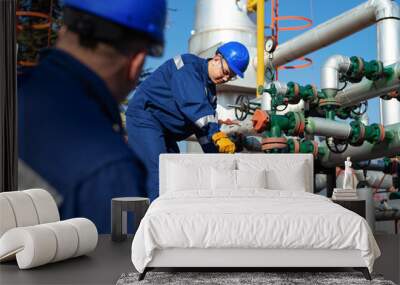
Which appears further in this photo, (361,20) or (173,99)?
(361,20)

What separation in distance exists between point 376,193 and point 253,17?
2.27 metres

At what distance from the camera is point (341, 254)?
2465 millimetres

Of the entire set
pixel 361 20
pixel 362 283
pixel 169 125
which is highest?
pixel 361 20

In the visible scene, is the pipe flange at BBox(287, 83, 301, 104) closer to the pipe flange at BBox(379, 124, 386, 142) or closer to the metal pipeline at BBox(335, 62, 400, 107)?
the metal pipeline at BBox(335, 62, 400, 107)

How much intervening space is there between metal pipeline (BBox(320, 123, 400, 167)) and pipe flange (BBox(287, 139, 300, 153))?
Answer: 29cm

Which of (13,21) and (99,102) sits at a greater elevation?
(13,21)

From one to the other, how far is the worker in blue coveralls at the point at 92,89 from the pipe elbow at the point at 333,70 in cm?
349

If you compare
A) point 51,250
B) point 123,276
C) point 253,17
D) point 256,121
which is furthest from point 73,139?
point 253,17

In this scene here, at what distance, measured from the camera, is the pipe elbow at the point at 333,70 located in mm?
3883

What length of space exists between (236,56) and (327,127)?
2.95 ft

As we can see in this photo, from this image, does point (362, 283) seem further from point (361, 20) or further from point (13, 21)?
point (13, 21)

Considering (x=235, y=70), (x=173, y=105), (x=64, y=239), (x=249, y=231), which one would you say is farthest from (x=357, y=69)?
(x=64, y=239)

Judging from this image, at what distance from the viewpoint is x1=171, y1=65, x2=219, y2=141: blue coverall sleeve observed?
3404mm

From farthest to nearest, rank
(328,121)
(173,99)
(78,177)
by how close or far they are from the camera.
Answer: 1. (328,121)
2. (173,99)
3. (78,177)
